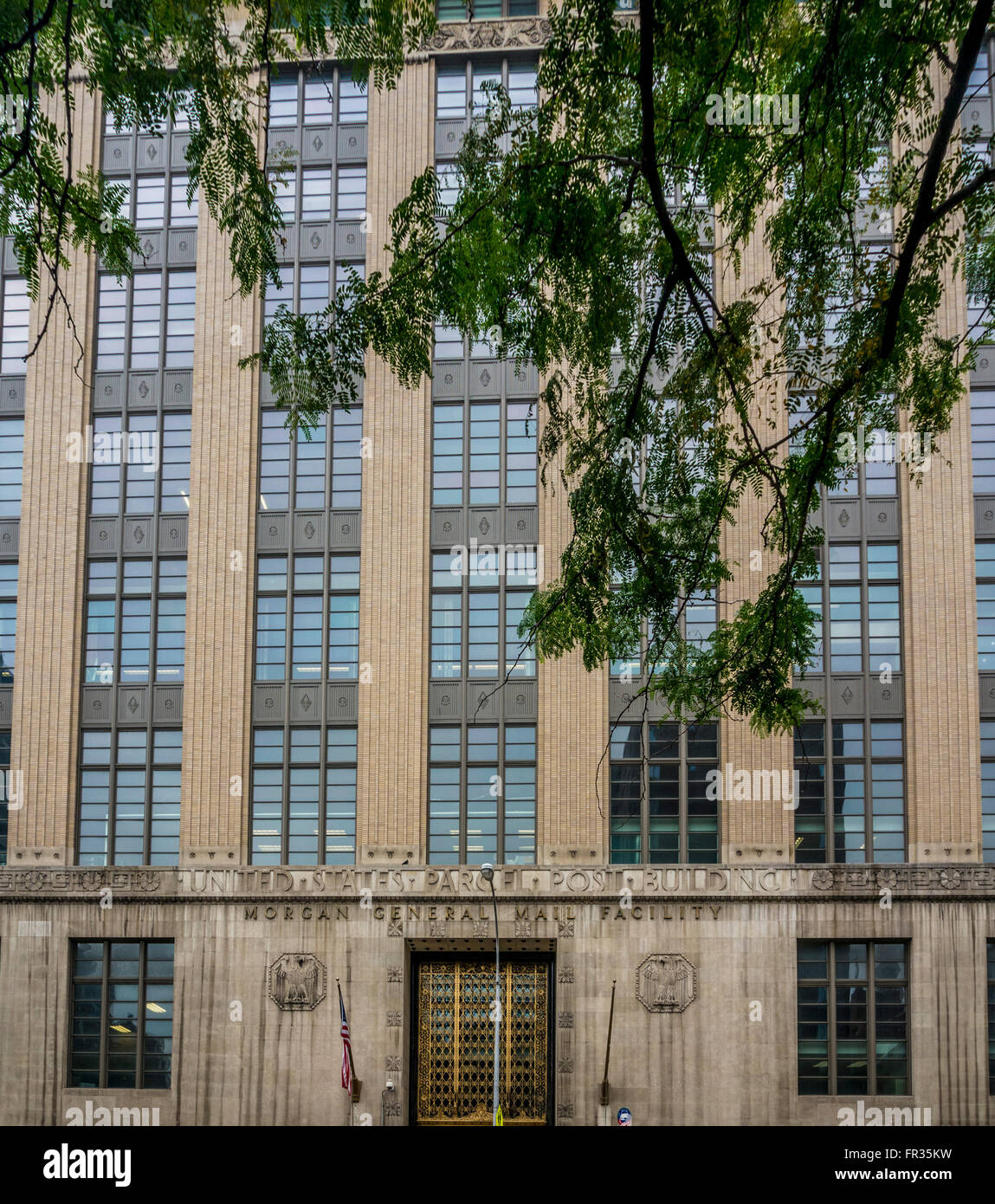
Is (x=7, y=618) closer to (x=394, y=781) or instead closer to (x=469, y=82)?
(x=394, y=781)

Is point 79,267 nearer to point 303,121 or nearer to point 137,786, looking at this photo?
point 303,121

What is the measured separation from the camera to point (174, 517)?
35.9m

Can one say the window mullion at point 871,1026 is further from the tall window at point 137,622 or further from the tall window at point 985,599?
the tall window at point 137,622

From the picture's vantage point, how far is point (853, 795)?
110 ft

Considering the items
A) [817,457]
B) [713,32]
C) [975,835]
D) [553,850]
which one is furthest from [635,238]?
[975,835]

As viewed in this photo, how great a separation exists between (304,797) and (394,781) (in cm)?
286

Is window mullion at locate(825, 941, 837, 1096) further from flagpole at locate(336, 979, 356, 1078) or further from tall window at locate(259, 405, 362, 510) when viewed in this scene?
tall window at locate(259, 405, 362, 510)

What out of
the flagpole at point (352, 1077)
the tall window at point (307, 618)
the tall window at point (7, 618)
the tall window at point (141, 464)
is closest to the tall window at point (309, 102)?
the tall window at point (141, 464)

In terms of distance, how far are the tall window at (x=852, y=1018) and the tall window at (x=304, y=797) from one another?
540 inches

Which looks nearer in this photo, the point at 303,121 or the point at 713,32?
the point at 713,32

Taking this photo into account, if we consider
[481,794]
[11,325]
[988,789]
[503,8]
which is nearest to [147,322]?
[11,325]

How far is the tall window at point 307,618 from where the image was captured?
34781 millimetres

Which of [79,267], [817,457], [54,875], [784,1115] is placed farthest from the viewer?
[79,267]

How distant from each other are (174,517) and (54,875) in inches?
444
